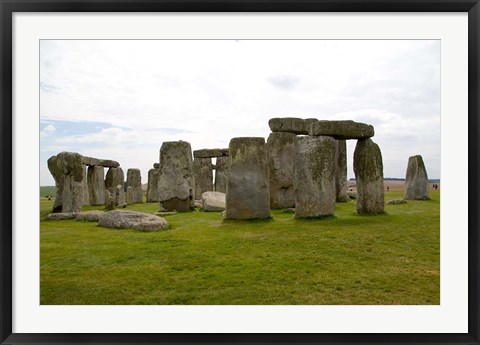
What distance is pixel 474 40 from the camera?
3654 mm

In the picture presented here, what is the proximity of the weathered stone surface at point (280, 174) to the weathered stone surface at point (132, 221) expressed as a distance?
4631 mm

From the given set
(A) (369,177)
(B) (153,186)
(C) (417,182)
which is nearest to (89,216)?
(A) (369,177)

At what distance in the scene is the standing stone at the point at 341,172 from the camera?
48.2ft

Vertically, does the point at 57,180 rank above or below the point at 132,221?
above

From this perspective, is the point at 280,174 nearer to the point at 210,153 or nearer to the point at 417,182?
the point at 417,182

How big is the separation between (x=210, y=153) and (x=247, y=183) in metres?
11.0

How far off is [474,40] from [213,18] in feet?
8.36

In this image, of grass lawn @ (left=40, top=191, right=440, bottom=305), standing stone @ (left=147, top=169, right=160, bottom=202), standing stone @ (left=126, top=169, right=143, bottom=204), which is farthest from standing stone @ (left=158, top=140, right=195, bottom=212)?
standing stone @ (left=147, top=169, right=160, bottom=202)

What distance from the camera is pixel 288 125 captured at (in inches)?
516

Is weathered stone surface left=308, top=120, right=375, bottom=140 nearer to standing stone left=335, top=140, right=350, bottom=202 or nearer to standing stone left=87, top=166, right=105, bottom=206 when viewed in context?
standing stone left=335, top=140, right=350, bottom=202

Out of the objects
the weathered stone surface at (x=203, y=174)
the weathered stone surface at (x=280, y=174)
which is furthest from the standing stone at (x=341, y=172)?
the weathered stone surface at (x=203, y=174)

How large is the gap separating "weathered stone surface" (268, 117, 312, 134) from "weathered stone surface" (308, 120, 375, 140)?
3.70m

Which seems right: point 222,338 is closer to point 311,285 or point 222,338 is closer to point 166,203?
point 311,285

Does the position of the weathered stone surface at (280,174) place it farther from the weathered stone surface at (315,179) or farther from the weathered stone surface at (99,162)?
the weathered stone surface at (99,162)
